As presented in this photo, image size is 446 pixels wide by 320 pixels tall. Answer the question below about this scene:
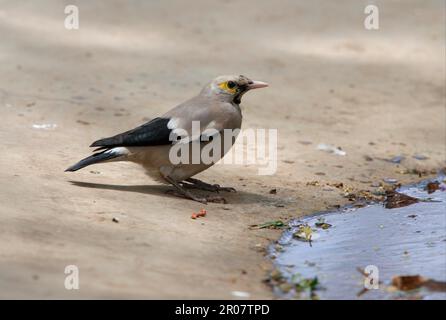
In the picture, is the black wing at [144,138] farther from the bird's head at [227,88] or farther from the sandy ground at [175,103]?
the bird's head at [227,88]

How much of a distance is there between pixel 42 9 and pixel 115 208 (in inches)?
288

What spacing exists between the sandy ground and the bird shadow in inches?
1.1

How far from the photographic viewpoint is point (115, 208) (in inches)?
233

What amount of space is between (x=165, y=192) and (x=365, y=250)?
1.85 metres

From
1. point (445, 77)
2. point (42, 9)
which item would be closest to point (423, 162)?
point (445, 77)

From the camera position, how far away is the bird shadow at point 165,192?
6.57 metres

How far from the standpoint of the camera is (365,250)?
217 inches

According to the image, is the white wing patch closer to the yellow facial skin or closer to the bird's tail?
the bird's tail

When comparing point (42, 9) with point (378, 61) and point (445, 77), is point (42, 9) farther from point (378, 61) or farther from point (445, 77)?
point (445, 77)

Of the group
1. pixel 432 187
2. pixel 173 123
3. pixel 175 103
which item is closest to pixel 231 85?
pixel 173 123

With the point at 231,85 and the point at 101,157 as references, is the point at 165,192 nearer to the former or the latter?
the point at 101,157

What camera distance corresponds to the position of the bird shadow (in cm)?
657

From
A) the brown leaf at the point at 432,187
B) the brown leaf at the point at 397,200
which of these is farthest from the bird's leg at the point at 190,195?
the brown leaf at the point at 432,187

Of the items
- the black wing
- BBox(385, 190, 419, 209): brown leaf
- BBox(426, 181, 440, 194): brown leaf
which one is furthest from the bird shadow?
BBox(426, 181, 440, 194): brown leaf
